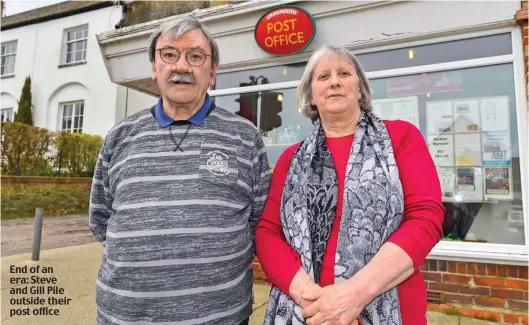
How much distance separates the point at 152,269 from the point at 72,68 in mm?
16877

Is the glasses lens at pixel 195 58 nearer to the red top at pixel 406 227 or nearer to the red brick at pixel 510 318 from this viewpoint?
the red top at pixel 406 227

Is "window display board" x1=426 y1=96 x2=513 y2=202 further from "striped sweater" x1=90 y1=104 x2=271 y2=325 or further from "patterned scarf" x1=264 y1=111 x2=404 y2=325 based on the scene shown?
"striped sweater" x1=90 y1=104 x2=271 y2=325

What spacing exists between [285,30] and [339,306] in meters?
3.97

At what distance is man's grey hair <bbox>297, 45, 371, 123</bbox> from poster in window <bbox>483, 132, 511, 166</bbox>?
269cm

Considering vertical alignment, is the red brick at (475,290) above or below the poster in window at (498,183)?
below

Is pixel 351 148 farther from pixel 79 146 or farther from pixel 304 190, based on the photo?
pixel 79 146

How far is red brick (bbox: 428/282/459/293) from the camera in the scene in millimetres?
3580

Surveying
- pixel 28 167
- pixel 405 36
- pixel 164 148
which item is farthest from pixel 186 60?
pixel 28 167

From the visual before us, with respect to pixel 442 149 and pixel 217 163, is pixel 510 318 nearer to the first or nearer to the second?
pixel 442 149

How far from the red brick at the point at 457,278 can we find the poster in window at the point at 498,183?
0.90m

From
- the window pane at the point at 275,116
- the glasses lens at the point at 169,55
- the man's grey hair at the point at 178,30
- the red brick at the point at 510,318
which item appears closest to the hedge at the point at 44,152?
the window pane at the point at 275,116

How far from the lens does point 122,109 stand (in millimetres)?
14453

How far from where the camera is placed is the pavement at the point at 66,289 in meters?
3.33

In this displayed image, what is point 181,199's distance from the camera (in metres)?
1.51
